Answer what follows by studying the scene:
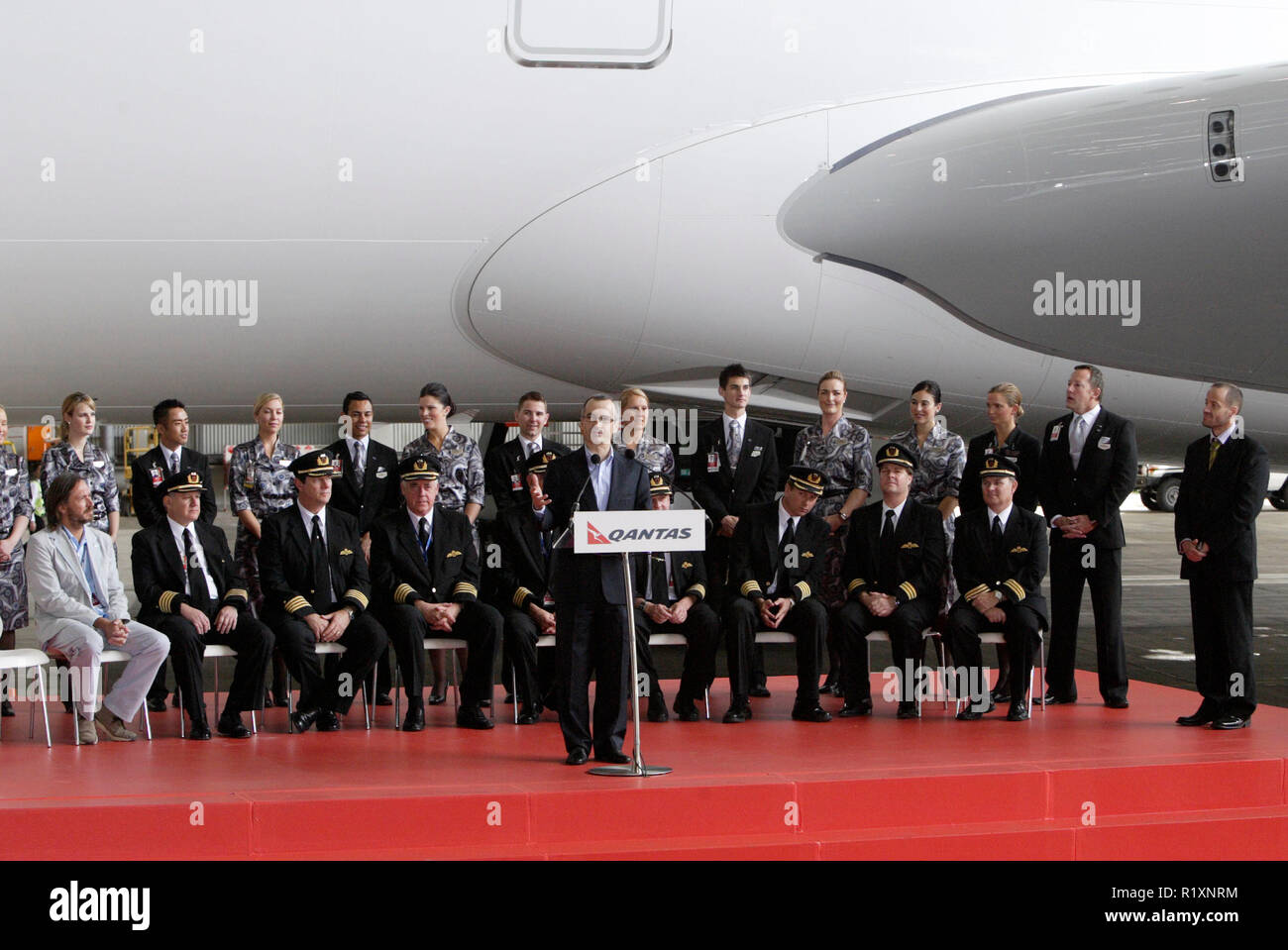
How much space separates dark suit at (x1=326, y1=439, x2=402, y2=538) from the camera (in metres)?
7.08

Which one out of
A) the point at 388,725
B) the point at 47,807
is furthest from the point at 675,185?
the point at 47,807

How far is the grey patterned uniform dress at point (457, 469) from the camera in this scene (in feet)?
22.6

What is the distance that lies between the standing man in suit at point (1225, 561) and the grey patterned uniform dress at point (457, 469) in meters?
3.52

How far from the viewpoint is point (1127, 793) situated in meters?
4.78

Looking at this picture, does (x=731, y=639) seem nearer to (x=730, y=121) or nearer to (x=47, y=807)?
(x=47, y=807)

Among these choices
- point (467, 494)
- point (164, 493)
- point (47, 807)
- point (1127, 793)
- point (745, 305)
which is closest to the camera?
point (47, 807)

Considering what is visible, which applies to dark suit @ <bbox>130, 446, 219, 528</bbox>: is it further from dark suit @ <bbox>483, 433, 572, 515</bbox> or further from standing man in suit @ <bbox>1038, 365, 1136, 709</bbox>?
standing man in suit @ <bbox>1038, 365, 1136, 709</bbox>

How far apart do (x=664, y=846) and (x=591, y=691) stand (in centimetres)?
239

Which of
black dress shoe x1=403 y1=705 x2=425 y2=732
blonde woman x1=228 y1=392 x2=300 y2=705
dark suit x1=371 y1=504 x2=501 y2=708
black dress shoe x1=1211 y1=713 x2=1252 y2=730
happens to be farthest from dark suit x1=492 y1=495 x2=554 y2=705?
black dress shoe x1=1211 y1=713 x2=1252 y2=730

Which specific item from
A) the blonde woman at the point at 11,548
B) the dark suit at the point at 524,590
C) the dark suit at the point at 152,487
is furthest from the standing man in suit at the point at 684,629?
the blonde woman at the point at 11,548

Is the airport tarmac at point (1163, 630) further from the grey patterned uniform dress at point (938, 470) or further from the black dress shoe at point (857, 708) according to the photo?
the grey patterned uniform dress at point (938, 470)

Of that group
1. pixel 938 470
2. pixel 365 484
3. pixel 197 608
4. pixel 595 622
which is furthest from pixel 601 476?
pixel 938 470

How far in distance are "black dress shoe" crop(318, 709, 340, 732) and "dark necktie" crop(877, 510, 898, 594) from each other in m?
2.65

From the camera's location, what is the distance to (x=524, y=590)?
612cm
